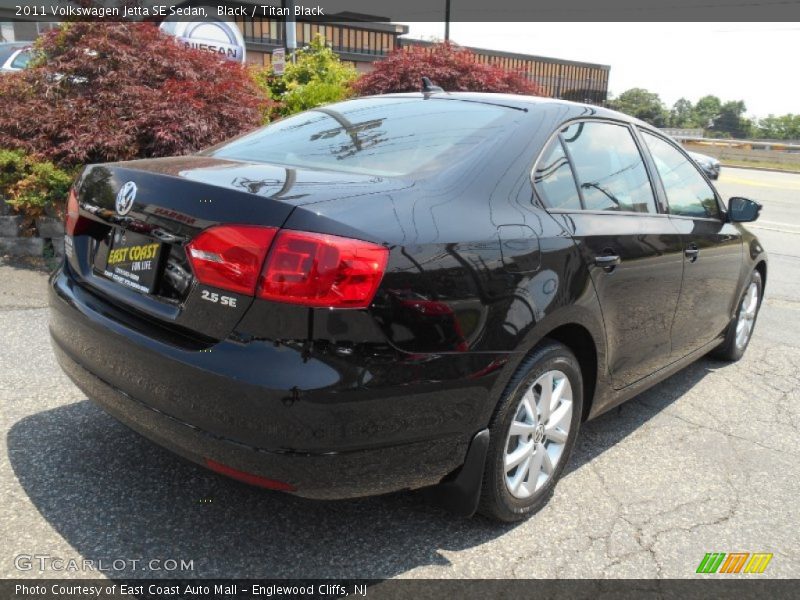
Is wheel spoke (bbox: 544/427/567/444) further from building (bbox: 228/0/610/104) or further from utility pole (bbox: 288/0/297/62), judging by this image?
building (bbox: 228/0/610/104)

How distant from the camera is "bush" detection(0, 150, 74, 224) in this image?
18.8ft

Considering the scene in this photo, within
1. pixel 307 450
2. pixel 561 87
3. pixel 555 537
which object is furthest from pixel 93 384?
pixel 561 87

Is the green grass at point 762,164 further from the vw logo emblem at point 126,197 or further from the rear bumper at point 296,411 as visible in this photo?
the vw logo emblem at point 126,197

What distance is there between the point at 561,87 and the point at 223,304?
177 ft

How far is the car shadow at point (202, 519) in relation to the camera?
2.39 m

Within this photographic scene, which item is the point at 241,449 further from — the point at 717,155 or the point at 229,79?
the point at 717,155

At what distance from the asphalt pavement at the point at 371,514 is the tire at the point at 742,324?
99 cm

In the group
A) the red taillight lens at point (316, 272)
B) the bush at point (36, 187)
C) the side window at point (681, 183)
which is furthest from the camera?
the bush at point (36, 187)

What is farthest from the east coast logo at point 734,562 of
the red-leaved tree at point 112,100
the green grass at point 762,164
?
the green grass at point 762,164

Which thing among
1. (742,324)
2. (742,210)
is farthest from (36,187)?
(742,324)

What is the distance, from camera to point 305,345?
6.51 ft

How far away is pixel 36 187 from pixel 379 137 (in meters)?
4.13

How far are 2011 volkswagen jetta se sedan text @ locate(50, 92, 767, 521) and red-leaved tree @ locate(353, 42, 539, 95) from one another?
774 cm

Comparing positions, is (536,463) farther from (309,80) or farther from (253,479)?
(309,80)
